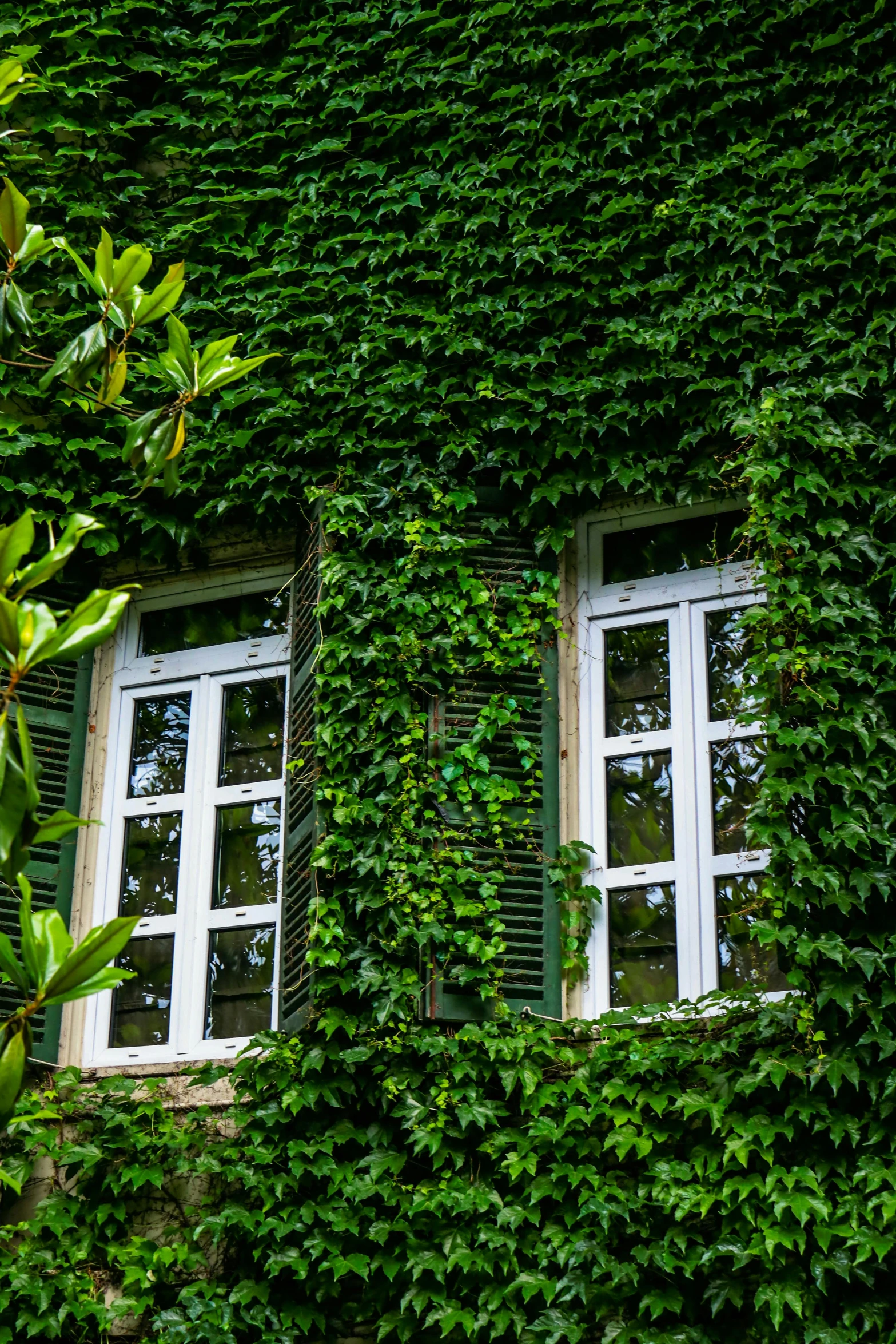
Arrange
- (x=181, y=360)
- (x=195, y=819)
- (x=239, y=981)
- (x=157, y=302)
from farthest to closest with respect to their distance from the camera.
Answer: (x=195, y=819) < (x=239, y=981) < (x=157, y=302) < (x=181, y=360)

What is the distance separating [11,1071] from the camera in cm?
296

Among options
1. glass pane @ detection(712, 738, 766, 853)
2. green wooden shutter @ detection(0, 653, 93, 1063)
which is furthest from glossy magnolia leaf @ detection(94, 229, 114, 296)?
glass pane @ detection(712, 738, 766, 853)

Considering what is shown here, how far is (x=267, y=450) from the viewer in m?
6.84

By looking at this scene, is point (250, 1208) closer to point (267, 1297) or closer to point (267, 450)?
point (267, 1297)

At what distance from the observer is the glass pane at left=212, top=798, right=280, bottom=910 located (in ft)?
21.5

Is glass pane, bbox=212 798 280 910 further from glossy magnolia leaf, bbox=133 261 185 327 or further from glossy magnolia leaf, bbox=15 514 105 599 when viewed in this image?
glossy magnolia leaf, bbox=15 514 105 599

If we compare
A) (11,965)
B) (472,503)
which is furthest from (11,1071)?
(472,503)

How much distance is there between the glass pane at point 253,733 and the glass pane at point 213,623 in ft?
0.80

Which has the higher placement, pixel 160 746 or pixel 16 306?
pixel 16 306

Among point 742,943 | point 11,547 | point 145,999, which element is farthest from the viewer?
point 145,999

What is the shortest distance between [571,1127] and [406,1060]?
2.06 ft

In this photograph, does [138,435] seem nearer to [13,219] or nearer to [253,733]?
[13,219]

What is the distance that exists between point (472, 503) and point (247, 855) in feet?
5.50

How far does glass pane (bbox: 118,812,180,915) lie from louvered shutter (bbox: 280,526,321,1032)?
589mm
